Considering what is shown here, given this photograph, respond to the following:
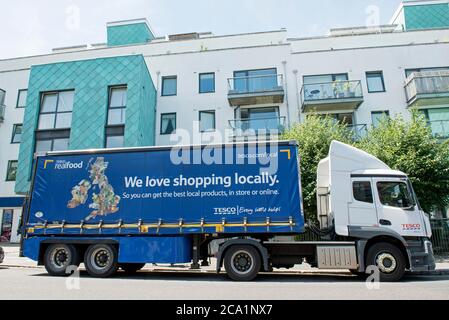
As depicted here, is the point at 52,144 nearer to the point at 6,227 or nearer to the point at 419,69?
the point at 6,227

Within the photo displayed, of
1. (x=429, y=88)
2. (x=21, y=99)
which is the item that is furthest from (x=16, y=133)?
(x=429, y=88)

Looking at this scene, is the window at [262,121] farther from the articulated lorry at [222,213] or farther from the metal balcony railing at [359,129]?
the articulated lorry at [222,213]

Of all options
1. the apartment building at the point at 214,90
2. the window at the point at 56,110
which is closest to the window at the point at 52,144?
the apartment building at the point at 214,90

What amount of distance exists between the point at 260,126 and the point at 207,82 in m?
5.93

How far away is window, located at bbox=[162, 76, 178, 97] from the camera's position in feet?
80.2

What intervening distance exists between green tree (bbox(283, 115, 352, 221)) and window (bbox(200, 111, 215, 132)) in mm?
7645

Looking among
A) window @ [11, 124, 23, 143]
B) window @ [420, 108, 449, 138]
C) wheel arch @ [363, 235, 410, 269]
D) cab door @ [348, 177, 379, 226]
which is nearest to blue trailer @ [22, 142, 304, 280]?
cab door @ [348, 177, 379, 226]

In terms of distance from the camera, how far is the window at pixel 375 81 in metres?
23.0

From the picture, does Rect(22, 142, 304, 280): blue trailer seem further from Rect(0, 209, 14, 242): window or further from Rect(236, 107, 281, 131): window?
Rect(0, 209, 14, 242): window

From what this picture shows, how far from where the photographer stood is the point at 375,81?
2322cm

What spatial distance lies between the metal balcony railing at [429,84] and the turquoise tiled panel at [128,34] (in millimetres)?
21588

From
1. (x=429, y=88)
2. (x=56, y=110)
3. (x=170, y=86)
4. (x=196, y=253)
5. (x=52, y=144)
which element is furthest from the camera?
(x=170, y=86)

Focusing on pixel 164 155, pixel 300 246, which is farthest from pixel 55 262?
pixel 300 246

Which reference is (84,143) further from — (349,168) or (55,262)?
(349,168)
